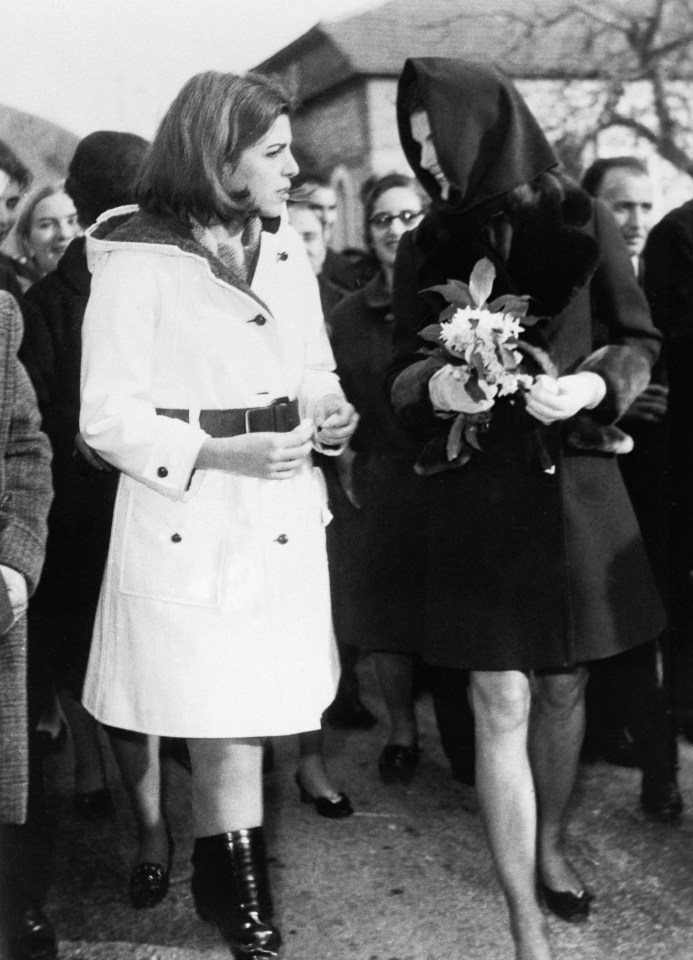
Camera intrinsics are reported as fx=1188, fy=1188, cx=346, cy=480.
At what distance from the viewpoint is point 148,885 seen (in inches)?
128

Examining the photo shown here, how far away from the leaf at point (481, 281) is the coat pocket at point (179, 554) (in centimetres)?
77

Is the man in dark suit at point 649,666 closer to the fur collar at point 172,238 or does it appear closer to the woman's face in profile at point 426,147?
the woman's face in profile at point 426,147

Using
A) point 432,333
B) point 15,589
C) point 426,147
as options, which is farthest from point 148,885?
point 426,147

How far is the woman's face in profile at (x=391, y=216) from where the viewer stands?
4359 mm

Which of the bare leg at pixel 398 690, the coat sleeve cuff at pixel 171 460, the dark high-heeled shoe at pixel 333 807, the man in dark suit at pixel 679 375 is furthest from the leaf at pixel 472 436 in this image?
the bare leg at pixel 398 690

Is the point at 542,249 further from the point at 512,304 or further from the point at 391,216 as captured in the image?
the point at 391,216

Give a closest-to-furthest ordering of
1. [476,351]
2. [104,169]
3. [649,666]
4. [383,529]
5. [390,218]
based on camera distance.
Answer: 1. [476,351]
2. [104,169]
3. [649,666]
4. [383,529]
5. [390,218]

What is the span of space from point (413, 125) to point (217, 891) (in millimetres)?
1887

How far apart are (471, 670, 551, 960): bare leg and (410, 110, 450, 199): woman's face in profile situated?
3.84 ft

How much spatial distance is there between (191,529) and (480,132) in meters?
1.11

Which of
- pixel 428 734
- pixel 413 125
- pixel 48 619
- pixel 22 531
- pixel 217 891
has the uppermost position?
pixel 413 125

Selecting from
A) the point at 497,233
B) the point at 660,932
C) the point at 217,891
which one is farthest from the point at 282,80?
the point at 660,932

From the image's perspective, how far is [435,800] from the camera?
3.92m

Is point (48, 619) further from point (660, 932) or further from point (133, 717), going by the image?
point (660, 932)
